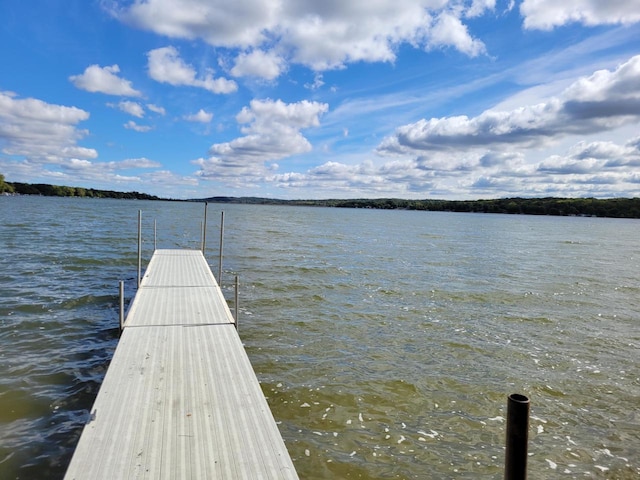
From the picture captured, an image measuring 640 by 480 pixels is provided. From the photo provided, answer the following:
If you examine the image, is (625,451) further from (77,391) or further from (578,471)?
(77,391)

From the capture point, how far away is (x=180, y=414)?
15.8 ft

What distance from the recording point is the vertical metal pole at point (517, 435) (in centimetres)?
316

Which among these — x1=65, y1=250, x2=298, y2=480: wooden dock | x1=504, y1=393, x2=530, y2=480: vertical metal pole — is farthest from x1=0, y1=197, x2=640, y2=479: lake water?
x1=504, y1=393, x2=530, y2=480: vertical metal pole

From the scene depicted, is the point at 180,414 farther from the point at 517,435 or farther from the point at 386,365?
the point at 386,365

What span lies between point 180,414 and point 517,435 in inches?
144

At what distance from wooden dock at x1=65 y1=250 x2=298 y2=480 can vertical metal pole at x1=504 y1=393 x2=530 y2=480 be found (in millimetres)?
1993

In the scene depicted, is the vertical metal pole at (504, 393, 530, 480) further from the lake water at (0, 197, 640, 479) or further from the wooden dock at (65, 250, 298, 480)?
the lake water at (0, 197, 640, 479)

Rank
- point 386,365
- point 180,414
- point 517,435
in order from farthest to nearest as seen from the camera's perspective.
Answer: point 386,365 → point 180,414 → point 517,435

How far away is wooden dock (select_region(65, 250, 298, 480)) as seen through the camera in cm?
390

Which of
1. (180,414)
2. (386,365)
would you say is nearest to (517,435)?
(180,414)

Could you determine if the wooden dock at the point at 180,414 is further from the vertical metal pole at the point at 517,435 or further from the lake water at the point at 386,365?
the vertical metal pole at the point at 517,435

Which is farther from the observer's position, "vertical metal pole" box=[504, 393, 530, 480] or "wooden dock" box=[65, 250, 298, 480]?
"wooden dock" box=[65, 250, 298, 480]

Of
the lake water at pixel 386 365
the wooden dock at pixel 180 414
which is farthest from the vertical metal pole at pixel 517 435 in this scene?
the lake water at pixel 386 365

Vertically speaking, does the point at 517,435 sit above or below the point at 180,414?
above
